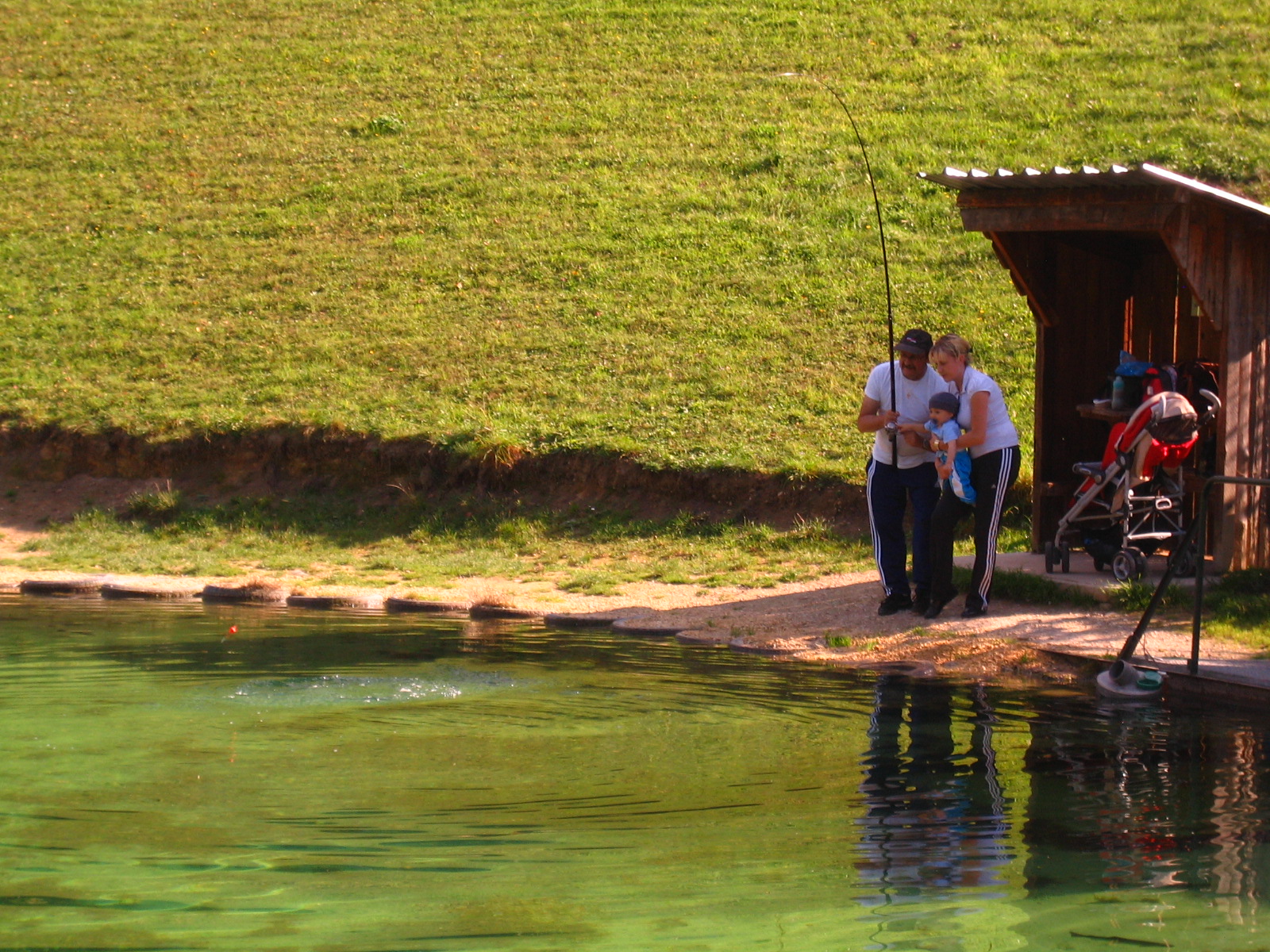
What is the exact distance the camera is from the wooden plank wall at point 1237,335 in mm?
9234

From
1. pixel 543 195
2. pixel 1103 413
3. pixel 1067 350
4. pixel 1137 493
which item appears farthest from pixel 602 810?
pixel 543 195

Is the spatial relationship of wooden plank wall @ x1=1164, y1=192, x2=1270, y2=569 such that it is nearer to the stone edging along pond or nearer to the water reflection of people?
the water reflection of people

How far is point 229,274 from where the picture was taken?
2006 centimetres

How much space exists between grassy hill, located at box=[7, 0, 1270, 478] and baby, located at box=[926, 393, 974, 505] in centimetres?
459

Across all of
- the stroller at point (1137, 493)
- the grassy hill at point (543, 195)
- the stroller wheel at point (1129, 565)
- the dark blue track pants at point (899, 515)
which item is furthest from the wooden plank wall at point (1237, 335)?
the grassy hill at point (543, 195)

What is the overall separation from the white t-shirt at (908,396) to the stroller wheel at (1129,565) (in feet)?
5.26

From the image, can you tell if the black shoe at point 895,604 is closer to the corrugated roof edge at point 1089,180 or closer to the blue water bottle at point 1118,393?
the blue water bottle at point 1118,393

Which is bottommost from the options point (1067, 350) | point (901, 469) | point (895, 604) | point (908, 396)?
point (895, 604)

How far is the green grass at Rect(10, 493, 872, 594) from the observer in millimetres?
12242

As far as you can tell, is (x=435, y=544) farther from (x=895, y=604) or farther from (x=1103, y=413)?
(x=1103, y=413)

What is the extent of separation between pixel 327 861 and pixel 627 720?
231 centimetres

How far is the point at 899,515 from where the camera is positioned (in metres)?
9.39

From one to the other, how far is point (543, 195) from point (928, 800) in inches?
667

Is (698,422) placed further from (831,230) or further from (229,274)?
(229,274)
